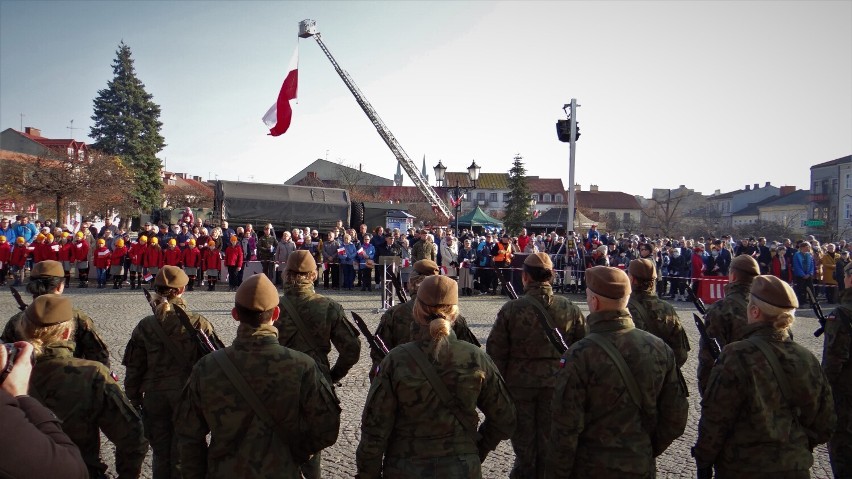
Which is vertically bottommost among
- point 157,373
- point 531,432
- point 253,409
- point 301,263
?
point 531,432

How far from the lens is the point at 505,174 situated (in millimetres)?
114938

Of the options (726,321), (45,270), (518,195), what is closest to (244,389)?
(45,270)

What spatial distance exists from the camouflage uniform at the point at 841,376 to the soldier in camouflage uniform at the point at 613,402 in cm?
230

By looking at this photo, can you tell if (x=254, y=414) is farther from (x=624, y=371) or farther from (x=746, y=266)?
(x=746, y=266)

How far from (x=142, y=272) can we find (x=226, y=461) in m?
17.9

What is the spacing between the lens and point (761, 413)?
3.65 meters

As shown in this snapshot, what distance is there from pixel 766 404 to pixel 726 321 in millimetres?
2490

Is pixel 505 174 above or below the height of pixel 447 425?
above

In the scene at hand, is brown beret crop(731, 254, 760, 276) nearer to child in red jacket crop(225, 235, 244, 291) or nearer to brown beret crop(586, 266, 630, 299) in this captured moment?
brown beret crop(586, 266, 630, 299)

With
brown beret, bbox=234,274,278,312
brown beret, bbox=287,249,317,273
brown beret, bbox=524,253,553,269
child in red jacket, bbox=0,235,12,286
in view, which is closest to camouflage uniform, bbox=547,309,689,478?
brown beret, bbox=234,274,278,312

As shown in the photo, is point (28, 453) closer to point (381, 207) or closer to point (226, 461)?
point (226, 461)

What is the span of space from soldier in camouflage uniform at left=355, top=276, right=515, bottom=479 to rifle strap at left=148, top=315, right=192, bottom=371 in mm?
2246

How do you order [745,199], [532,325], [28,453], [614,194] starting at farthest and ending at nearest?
[614,194] → [745,199] → [532,325] → [28,453]

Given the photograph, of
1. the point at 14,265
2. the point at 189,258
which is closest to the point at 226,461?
the point at 189,258
